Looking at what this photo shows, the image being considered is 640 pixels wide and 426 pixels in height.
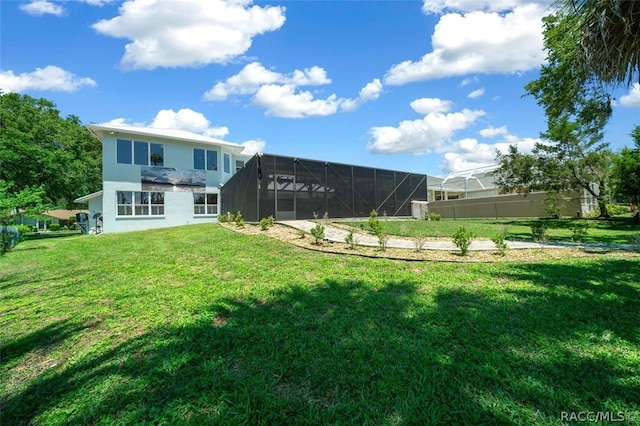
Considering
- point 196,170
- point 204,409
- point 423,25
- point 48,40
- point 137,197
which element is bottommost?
point 204,409

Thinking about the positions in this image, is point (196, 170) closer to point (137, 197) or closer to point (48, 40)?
point (137, 197)

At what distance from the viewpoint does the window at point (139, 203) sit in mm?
17719

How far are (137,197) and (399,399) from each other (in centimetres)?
2063

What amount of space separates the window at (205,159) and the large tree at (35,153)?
8059 mm

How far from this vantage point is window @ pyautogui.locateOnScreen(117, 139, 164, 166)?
17656mm

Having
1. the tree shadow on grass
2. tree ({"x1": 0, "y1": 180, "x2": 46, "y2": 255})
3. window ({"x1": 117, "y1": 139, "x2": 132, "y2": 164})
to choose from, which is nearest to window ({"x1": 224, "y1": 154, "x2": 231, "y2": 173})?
window ({"x1": 117, "y1": 139, "x2": 132, "y2": 164})

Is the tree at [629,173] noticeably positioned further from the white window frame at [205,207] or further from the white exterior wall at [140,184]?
the white window frame at [205,207]

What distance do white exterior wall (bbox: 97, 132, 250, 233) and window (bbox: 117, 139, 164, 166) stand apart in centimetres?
21

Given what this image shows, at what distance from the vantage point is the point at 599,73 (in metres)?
3.84

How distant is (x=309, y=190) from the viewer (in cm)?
1330

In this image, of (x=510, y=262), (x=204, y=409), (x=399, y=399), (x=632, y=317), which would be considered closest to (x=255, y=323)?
(x=204, y=409)

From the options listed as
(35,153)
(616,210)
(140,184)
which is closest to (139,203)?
(140,184)

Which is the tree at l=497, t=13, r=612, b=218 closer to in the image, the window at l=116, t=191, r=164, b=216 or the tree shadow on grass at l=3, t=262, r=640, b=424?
the tree shadow on grass at l=3, t=262, r=640, b=424

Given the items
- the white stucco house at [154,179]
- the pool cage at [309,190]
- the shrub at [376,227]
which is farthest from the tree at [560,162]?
the white stucco house at [154,179]
